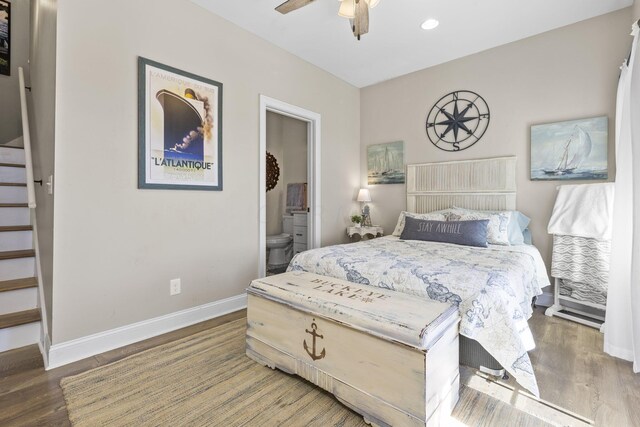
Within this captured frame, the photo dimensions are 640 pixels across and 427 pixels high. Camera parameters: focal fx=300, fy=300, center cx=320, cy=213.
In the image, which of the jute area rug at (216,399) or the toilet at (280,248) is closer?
the jute area rug at (216,399)

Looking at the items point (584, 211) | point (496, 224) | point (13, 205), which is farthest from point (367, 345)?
point (13, 205)

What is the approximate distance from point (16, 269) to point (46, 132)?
111 centimetres

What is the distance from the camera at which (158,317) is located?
2.35 m

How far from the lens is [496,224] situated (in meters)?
2.80

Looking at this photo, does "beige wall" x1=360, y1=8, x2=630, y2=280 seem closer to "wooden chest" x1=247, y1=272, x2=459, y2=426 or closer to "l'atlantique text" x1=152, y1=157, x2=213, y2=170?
"wooden chest" x1=247, y1=272, x2=459, y2=426

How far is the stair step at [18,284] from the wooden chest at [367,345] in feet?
5.69

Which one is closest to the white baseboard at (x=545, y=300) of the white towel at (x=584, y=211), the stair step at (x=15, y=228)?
the white towel at (x=584, y=211)

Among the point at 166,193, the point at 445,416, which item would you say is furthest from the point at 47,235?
the point at 445,416

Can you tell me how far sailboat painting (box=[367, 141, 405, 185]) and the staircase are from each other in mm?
3686

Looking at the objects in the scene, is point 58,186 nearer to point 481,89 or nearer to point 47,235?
point 47,235

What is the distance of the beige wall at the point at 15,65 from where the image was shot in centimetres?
381

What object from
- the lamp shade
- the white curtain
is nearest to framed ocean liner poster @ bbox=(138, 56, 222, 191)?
the lamp shade

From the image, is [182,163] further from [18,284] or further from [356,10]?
[356,10]

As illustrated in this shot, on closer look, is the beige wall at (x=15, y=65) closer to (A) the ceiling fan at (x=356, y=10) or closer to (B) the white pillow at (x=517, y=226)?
(A) the ceiling fan at (x=356, y=10)
